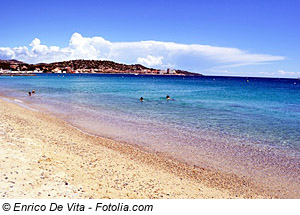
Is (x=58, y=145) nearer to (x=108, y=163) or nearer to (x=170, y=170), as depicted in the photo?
(x=108, y=163)

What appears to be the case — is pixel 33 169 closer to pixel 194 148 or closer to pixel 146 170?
pixel 146 170

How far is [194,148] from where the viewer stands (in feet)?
43.4

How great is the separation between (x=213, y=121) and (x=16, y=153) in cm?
1592

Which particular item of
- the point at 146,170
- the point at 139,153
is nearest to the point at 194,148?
the point at 139,153

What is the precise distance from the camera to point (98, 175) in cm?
833

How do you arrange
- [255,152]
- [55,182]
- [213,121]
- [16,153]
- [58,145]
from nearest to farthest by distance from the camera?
[55,182] → [16,153] → [58,145] → [255,152] → [213,121]

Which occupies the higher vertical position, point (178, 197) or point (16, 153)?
point (16, 153)

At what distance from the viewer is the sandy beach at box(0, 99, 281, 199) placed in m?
6.89

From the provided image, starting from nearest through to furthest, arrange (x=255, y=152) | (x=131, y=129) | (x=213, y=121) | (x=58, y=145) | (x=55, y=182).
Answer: (x=55, y=182)
(x=58, y=145)
(x=255, y=152)
(x=131, y=129)
(x=213, y=121)

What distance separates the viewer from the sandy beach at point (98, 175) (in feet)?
22.6
